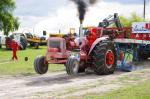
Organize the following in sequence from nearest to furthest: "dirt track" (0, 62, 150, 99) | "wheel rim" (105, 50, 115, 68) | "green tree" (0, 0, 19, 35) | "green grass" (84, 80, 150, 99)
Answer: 1. "green grass" (84, 80, 150, 99)
2. "dirt track" (0, 62, 150, 99)
3. "wheel rim" (105, 50, 115, 68)
4. "green tree" (0, 0, 19, 35)

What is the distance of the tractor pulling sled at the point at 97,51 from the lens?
19.5 m

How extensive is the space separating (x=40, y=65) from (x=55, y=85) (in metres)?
3.09

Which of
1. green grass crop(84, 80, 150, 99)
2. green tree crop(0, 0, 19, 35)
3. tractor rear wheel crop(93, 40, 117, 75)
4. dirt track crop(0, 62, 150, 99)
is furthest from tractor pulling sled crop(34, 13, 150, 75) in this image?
green tree crop(0, 0, 19, 35)

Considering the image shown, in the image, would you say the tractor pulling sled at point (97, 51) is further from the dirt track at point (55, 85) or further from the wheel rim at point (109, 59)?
the dirt track at point (55, 85)

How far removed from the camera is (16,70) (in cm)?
2259

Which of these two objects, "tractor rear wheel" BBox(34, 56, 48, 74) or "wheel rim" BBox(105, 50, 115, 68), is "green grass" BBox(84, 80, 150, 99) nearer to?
"wheel rim" BBox(105, 50, 115, 68)

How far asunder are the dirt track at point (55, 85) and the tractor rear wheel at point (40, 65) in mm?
257

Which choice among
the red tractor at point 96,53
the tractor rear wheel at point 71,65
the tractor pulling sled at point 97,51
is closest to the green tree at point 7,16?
the tractor pulling sled at point 97,51

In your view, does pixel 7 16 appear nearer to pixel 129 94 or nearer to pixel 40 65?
pixel 40 65

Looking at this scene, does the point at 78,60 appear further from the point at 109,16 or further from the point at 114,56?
the point at 109,16

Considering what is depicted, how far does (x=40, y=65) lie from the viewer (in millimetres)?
20000

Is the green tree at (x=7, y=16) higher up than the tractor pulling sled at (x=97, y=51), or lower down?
higher up

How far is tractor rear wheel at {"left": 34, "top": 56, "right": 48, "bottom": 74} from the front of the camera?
19797 mm

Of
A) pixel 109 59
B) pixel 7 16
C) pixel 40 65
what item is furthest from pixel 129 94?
pixel 7 16
